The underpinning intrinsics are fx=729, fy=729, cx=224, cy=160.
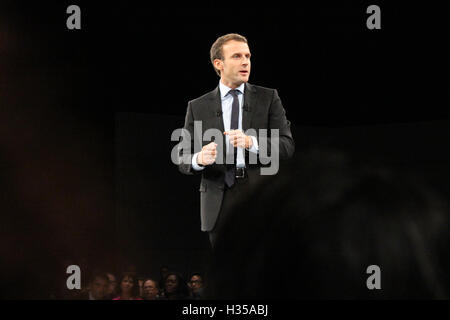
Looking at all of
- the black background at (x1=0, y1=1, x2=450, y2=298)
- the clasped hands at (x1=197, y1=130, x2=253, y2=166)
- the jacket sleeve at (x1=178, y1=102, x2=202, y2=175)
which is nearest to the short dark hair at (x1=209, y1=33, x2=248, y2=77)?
the jacket sleeve at (x1=178, y1=102, x2=202, y2=175)

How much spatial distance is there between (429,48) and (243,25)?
1283mm

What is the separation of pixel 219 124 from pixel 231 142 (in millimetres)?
290

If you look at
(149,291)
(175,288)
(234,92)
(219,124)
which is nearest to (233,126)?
(219,124)

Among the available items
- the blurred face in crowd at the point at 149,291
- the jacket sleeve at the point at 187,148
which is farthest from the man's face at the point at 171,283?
the jacket sleeve at the point at 187,148

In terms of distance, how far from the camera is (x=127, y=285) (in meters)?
4.53

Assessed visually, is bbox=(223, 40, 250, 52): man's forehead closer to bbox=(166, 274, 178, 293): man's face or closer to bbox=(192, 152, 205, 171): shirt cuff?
bbox=(192, 152, 205, 171): shirt cuff

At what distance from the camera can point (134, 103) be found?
5207 millimetres

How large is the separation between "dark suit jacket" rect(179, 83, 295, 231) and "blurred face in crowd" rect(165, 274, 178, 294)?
1022mm

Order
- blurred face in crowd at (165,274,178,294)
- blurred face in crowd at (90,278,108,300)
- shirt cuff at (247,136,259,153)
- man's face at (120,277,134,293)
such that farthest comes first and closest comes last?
man's face at (120,277,134,293), blurred face in crowd at (165,274,178,294), blurred face in crowd at (90,278,108,300), shirt cuff at (247,136,259,153)

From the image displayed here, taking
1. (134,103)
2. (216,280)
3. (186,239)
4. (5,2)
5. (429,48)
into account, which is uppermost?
(5,2)

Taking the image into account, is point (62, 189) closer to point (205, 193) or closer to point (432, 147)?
point (205, 193)

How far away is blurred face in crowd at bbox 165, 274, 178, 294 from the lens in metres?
4.39

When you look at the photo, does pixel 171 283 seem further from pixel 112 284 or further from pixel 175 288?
pixel 112 284

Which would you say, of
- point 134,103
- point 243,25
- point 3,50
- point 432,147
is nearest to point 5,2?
point 3,50
